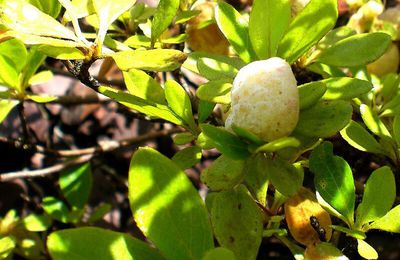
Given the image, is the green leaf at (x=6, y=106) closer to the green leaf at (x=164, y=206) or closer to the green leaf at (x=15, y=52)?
the green leaf at (x=15, y=52)

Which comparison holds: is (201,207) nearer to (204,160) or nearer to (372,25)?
(372,25)

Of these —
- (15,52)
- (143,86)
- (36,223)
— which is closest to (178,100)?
(143,86)

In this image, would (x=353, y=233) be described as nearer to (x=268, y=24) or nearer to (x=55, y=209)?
(x=268, y=24)

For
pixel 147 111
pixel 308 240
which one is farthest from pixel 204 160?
pixel 147 111

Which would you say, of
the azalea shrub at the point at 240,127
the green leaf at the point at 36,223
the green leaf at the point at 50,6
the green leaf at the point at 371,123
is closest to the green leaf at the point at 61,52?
the azalea shrub at the point at 240,127

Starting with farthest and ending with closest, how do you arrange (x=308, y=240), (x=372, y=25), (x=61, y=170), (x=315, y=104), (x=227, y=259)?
(x=61, y=170), (x=372, y=25), (x=308, y=240), (x=315, y=104), (x=227, y=259)

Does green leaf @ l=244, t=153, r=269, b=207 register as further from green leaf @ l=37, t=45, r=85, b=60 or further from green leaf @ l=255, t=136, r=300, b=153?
green leaf @ l=37, t=45, r=85, b=60

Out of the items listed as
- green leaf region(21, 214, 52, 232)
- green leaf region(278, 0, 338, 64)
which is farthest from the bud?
green leaf region(21, 214, 52, 232)
